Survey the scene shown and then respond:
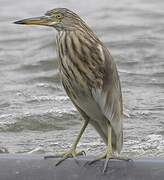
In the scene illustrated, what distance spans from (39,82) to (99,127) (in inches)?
193

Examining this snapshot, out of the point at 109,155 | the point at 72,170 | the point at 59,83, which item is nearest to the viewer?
the point at 72,170

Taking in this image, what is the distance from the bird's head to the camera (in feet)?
15.0

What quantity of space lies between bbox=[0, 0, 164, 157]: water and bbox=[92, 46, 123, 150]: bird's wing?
71.4 inches

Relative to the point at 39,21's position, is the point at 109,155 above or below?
below

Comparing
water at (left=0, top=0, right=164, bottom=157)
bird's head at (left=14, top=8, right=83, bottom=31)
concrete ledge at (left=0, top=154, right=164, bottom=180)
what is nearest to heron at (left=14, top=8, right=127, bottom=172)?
bird's head at (left=14, top=8, right=83, bottom=31)

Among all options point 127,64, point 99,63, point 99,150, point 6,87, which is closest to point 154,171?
point 99,63

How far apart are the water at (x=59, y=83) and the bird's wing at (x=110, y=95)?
1.81m

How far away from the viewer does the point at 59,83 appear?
952 cm

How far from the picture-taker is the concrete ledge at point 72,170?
3842 mm

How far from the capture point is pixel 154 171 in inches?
151

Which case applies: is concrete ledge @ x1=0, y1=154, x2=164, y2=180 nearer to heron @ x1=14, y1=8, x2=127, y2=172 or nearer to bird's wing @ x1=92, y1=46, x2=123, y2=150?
heron @ x1=14, y1=8, x2=127, y2=172

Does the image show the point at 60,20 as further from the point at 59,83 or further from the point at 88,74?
the point at 59,83

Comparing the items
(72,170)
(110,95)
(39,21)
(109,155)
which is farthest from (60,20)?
(72,170)

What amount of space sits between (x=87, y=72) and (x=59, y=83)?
5004 millimetres
